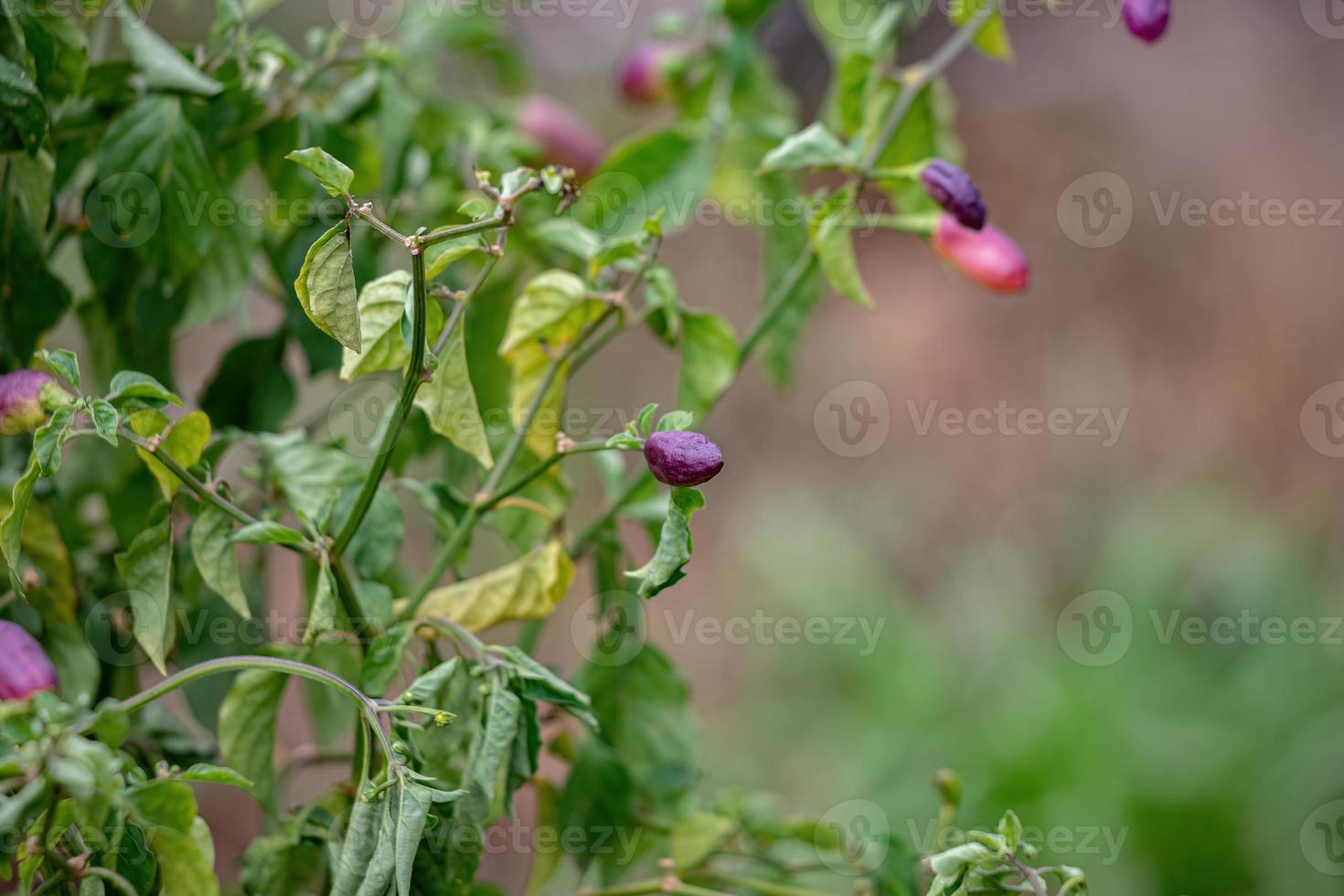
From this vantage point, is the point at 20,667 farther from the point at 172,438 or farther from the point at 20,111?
the point at 20,111

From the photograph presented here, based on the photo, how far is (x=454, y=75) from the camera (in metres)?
2.46

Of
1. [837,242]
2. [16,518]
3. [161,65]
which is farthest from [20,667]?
[837,242]

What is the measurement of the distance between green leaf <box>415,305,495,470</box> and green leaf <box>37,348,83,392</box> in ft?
0.38

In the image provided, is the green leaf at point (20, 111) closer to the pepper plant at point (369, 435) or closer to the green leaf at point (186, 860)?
the pepper plant at point (369, 435)

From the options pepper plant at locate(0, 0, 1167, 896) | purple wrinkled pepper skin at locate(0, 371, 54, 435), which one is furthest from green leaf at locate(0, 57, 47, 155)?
purple wrinkled pepper skin at locate(0, 371, 54, 435)

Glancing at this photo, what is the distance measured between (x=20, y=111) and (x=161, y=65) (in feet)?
0.27

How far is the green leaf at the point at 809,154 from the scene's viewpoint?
1.74 ft

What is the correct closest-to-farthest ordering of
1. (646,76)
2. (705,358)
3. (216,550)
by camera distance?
(216,550) < (705,358) < (646,76)

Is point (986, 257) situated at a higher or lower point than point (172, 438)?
higher

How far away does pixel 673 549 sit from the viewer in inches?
14.8

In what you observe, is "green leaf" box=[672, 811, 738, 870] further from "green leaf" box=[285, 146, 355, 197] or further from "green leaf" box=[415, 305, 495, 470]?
"green leaf" box=[285, 146, 355, 197]

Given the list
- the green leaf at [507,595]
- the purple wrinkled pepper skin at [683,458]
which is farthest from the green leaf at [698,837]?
the purple wrinkled pepper skin at [683,458]

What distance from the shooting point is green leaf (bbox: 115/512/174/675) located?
44 centimetres


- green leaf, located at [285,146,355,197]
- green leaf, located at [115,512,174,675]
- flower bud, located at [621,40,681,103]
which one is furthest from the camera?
flower bud, located at [621,40,681,103]
